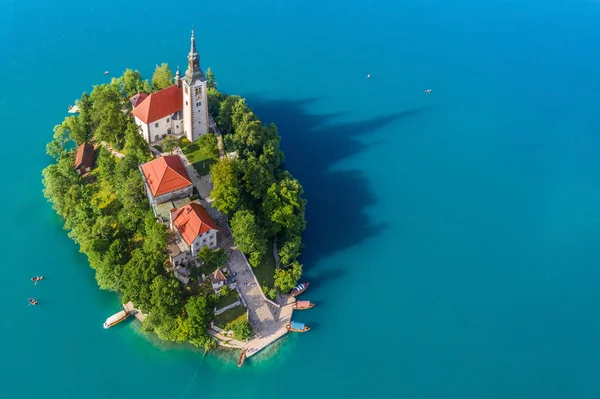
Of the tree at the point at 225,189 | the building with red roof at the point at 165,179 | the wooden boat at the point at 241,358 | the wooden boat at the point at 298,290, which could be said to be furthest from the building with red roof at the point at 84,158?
the wooden boat at the point at 241,358

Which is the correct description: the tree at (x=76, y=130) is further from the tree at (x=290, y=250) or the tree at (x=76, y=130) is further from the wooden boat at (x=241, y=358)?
the wooden boat at (x=241, y=358)

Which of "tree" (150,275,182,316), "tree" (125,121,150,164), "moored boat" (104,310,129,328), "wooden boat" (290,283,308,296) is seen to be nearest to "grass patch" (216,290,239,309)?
"tree" (150,275,182,316)

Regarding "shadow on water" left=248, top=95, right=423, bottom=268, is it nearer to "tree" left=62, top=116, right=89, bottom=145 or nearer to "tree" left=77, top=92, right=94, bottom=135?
"tree" left=77, top=92, right=94, bottom=135

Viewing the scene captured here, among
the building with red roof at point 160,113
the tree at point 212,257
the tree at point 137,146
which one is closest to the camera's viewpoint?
the tree at point 212,257

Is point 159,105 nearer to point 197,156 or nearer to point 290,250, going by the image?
point 197,156

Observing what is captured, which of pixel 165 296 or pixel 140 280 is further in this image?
pixel 140 280

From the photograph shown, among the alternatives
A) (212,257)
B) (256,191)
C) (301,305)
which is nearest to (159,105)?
(256,191)

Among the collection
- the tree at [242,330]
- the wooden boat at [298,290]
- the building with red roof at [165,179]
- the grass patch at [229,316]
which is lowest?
the wooden boat at [298,290]
